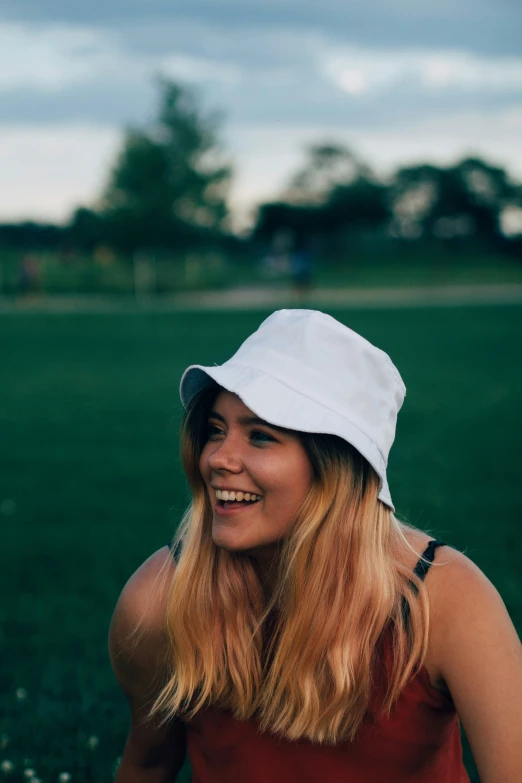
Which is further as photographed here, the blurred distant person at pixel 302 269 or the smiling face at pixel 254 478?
the blurred distant person at pixel 302 269

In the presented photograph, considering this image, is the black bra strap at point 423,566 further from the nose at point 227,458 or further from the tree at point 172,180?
the tree at point 172,180

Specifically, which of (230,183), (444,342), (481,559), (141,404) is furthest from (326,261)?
(481,559)

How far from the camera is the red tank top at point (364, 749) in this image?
2.23 meters

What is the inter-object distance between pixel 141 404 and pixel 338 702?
1050 centimetres

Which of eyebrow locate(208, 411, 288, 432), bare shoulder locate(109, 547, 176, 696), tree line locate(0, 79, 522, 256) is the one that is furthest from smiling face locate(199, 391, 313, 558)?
tree line locate(0, 79, 522, 256)

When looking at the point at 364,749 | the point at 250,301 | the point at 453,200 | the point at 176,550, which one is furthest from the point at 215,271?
the point at 364,749

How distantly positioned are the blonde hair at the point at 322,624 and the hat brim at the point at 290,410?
0.08 m

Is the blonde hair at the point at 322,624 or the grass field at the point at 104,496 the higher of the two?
the blonde hair at the point at 322,624

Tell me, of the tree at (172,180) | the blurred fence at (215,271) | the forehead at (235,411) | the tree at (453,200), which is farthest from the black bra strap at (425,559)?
the tree at (453,200)

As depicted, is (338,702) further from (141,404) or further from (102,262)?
(102,262)

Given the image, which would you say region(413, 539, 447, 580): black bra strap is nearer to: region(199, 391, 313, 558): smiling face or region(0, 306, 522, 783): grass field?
region(199, 391, 313, 558): smiling face

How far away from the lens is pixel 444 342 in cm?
2025

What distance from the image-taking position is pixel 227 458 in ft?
7.55

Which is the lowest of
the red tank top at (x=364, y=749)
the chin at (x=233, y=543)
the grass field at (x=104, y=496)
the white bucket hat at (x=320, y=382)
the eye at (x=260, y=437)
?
the grass field at (x=104, y=496)
